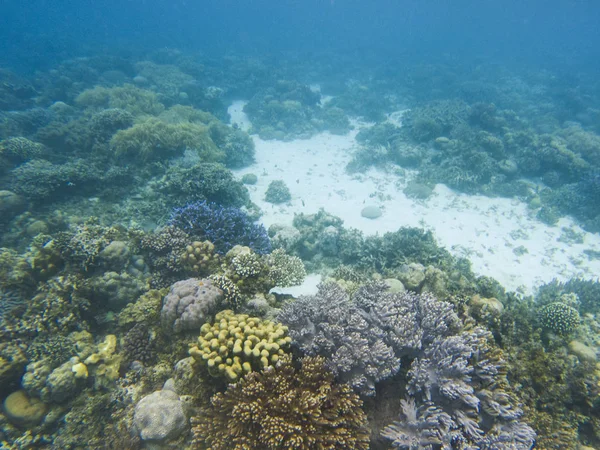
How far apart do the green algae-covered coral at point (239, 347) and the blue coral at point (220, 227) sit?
3.79m

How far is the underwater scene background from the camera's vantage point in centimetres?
339

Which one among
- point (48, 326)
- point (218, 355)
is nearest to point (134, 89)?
point (48, 326)

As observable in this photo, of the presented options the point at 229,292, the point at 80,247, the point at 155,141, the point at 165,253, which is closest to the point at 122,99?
the point at 155,141

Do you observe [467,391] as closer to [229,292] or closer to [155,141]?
[229,292]

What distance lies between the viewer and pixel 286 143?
21234 mm

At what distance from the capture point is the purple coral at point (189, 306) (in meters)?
4.28

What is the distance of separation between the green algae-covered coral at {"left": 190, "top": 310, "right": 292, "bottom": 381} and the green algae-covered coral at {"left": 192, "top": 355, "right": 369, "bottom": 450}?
0.19m

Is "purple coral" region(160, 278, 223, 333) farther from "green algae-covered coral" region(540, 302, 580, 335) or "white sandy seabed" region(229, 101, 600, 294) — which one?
"green algae-covered coral" region(540, 302, 580, 335)

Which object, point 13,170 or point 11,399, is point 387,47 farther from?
point 11,399

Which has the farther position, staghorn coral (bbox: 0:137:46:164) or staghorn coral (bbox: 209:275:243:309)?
staghorn coral (bbox: 0:137:46:164)

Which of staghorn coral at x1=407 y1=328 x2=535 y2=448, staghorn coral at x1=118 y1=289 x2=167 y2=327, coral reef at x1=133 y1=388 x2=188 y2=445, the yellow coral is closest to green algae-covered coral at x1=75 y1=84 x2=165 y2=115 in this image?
staghorn coral at x1=118 y1=289 x2=167 y2=327

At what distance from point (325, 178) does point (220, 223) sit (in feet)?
34.4

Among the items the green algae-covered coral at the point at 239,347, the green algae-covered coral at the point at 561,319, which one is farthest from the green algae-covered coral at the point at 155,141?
the green algae-covered coral at the point at 561,319

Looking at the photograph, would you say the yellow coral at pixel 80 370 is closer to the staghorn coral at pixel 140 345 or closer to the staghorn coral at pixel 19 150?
the staghorn coral at pixel 140 345
